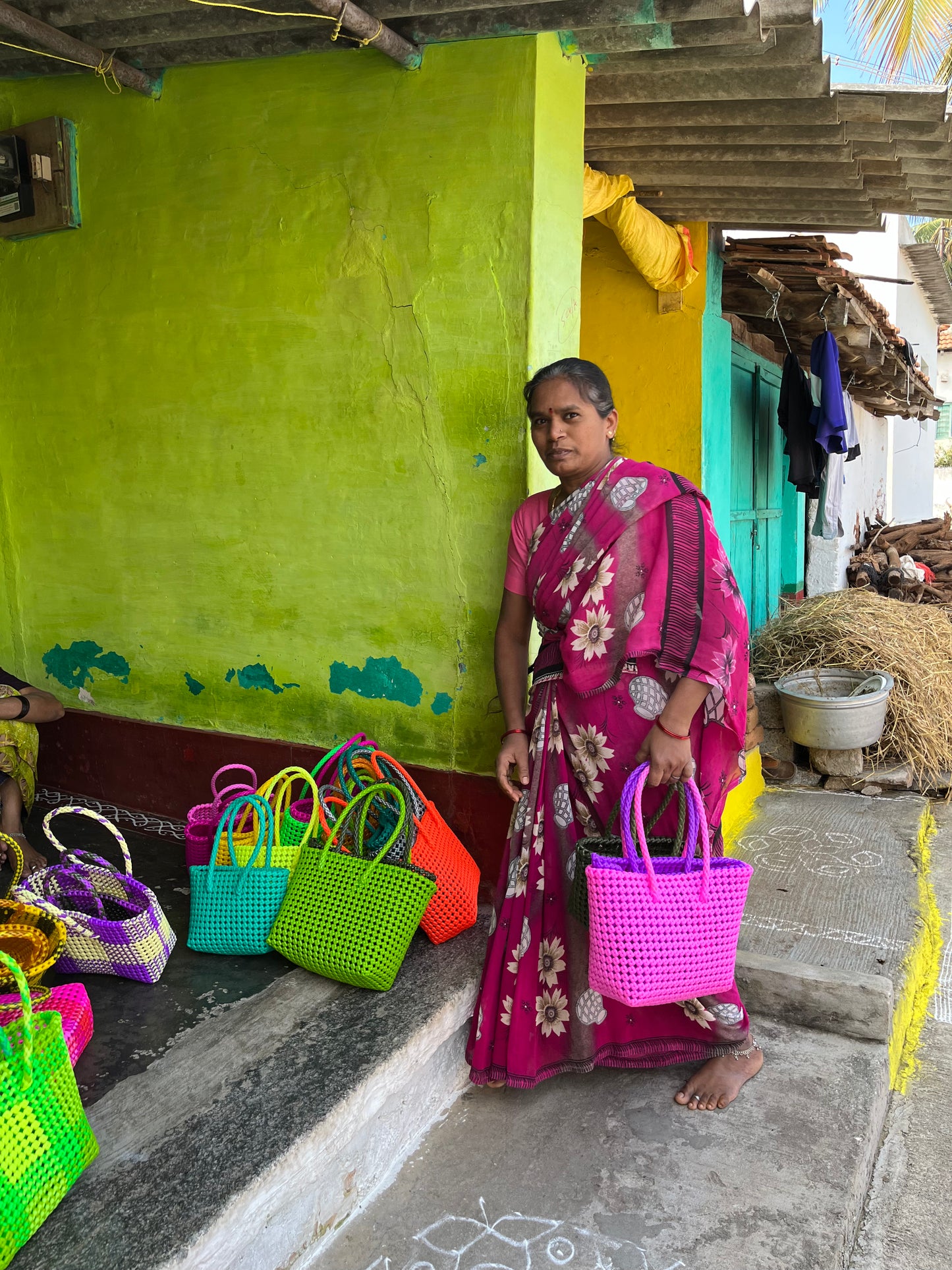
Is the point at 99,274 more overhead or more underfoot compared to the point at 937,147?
more underfoot

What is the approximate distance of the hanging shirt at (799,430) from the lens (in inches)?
237

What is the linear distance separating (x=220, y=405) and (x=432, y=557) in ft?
3.50

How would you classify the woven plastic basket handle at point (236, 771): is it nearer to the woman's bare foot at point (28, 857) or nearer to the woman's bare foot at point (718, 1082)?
the woman's bare foot at point (28, 857)

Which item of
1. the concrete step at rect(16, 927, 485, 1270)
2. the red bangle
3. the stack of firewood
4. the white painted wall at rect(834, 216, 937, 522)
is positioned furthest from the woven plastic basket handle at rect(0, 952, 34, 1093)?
the white painted wall at rect(834, 216, 937, 522)

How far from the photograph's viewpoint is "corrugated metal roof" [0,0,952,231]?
8.75ft

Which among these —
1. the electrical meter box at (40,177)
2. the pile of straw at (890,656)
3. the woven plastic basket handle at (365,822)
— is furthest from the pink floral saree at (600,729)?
the pile of straw at (890,656)

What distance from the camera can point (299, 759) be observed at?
346 centimetres

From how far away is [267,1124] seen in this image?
6.61 ft

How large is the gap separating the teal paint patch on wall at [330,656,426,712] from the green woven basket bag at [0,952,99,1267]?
1653 millimetres

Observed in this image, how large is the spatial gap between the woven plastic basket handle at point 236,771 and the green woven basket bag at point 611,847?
45.7 inches

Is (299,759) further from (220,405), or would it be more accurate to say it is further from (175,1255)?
(175,1255)

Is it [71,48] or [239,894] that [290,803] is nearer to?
[239,894]

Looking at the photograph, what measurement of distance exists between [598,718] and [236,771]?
1742mm

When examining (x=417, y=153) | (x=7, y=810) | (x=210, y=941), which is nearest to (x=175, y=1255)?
(x=210, y=941)
